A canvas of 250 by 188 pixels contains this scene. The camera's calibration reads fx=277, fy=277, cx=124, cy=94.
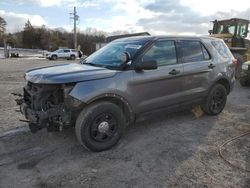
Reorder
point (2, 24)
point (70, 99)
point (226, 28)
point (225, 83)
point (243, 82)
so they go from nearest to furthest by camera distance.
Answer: point (70, 99) < point (225, 83) < point (243, 82) < point (226, 28) < point (2, 24)

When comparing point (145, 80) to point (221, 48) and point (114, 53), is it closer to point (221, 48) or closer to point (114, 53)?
point (114, 53)

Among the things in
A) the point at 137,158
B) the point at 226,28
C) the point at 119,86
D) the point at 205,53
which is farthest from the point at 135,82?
the point at 226,28

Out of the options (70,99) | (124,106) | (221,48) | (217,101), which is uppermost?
(221,48)

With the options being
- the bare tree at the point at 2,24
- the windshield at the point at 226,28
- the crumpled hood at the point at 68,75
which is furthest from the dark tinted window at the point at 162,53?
the bare tree at the point at 2,24

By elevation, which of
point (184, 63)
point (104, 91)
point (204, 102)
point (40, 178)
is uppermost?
point (184, 63)

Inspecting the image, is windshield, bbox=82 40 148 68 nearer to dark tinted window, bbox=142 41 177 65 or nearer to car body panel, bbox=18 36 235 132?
car body panel, bbox=18 36 235 132

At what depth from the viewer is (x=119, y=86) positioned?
4.31 m

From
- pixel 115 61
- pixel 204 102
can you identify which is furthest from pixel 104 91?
pixel 204 102

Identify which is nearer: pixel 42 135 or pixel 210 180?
pixel 210 180

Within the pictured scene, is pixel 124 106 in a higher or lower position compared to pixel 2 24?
lower

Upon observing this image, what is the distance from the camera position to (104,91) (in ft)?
13.5

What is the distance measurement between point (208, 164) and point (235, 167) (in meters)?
0.36

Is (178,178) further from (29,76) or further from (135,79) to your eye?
(29,76)

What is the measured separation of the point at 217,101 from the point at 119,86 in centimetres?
290
